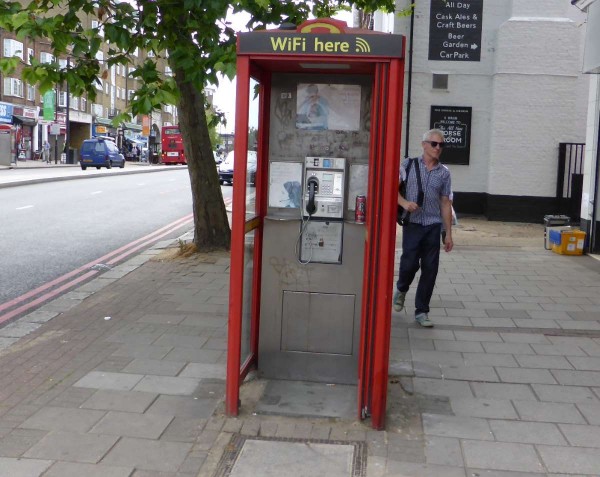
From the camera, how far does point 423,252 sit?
6.81 m

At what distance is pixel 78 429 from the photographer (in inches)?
171

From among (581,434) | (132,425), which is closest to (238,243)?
(132,425)

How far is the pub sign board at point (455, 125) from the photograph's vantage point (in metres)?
16.5

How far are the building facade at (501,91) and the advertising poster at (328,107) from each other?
11515mm

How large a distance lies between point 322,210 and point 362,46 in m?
1.25

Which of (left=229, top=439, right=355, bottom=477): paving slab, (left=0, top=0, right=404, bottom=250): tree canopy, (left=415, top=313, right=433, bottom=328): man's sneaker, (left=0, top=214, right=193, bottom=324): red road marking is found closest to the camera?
(left=229, top=439, right=355, bottom=477): paving slab

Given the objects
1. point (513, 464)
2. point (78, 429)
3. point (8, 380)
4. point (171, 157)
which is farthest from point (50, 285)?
point (171, 157)

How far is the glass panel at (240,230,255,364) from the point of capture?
4.94 meters

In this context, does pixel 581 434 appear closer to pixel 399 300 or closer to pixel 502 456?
pixel 502 456

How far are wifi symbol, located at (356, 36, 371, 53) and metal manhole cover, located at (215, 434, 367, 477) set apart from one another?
2.24 meters

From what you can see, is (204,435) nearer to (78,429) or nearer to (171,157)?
(78,429)

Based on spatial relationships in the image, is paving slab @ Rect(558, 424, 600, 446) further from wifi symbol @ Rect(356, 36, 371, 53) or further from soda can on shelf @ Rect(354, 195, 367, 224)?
wifi symbol @ Rect(356, 36, 371, 53)

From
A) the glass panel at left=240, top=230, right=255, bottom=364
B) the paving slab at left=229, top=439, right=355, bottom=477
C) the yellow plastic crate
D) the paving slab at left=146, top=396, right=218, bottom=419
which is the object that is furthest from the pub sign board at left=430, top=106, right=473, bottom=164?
the paving slab at left=229, top=439, right=355, bottom=477

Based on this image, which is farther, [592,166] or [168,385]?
[592,166]
